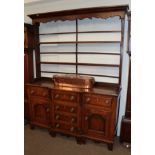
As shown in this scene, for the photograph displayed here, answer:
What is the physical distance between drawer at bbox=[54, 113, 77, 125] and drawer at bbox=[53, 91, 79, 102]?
0.89ft

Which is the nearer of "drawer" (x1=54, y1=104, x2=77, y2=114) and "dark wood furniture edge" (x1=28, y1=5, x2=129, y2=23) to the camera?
"dark wood furniture edge" (x1=28, y1=5, x2=129, y2=23)

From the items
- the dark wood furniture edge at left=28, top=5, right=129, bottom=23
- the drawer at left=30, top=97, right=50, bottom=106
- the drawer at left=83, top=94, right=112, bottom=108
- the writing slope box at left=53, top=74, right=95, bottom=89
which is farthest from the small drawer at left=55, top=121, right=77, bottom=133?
the dark wood furniture edge at left=28, top=5, right=129, bottom=23

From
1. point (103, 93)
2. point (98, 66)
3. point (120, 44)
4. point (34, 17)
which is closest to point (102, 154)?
point (103, 93)

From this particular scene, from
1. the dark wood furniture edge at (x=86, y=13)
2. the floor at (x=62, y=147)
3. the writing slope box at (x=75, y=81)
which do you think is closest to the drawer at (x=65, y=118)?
the floor at (x=62, y=147)

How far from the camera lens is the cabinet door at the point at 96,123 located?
2.47 m

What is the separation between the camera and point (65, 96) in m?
2.67

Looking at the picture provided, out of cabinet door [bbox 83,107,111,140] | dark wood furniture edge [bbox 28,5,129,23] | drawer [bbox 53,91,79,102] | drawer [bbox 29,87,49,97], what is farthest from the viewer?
drawer [bbox 29,87,49,97]

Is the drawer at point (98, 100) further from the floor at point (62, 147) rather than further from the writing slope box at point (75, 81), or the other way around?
the floor at point (62, 147)

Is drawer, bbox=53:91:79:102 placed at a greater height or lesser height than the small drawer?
greater

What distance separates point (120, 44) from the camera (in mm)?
2594

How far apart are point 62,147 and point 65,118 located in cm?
44

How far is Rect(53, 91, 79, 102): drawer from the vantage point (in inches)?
102

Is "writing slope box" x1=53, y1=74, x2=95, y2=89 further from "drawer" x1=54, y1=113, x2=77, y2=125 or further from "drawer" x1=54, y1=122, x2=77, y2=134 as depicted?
"drawer" x1=54, y1=122, x2=77, y2=134
